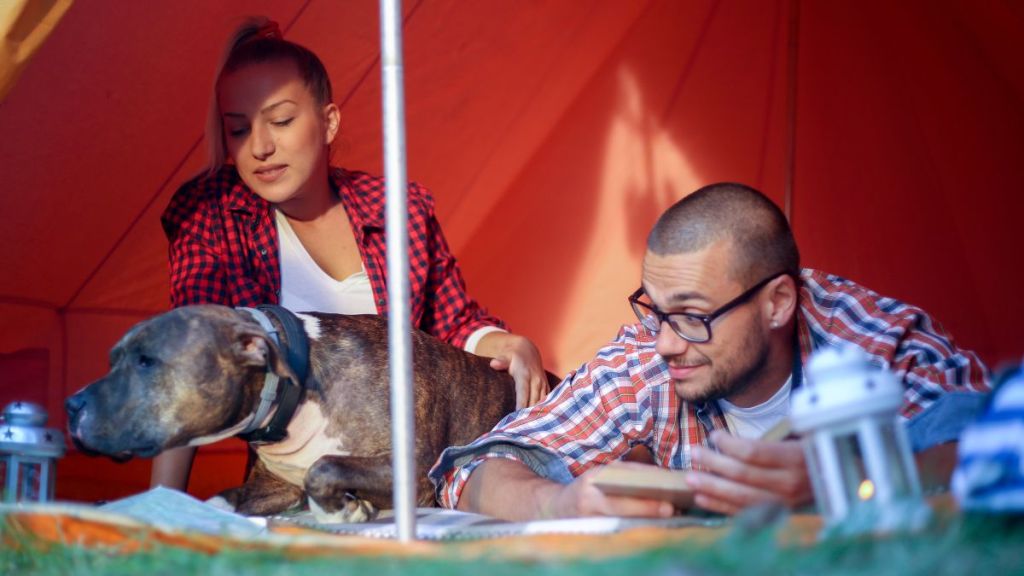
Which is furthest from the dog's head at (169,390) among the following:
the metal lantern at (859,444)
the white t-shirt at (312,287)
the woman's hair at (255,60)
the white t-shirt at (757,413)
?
the metal lantern at (859,444)

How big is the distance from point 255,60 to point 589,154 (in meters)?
2.18

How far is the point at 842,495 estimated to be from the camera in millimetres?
1243

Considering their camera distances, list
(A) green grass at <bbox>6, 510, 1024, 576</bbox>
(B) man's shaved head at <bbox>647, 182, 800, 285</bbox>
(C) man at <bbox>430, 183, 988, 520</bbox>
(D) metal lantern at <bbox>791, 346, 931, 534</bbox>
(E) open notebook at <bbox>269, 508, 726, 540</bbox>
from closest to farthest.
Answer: (A) green grass at <bbox>6, 510, 1024, 576</bbox> < (D) metal lantern at <bbox>791, 346, 931, 534</bbox> < (E) open notebook at <bbox>269, 508, 726, 540</bbox> < (C) man at <bbox>430, 183, 988, 520</bbox> < (B) man's shaved head at <bbox>647, 182, 800, 285</bbox>

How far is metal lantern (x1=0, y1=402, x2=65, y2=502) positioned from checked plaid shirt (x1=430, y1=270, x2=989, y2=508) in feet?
2.77

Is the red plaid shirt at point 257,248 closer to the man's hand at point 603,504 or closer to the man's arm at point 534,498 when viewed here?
the man's arm at point 534,498

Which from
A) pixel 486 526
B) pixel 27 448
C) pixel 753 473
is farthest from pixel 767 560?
pixel 27 448

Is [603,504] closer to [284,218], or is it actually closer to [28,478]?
[28,478]

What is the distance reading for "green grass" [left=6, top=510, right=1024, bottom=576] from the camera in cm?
105

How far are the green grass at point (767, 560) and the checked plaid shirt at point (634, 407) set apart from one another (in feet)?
4.05

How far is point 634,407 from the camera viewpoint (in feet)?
8.53

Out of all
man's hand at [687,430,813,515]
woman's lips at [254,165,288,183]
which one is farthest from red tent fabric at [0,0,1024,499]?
man's hand at [687,430,813,515]

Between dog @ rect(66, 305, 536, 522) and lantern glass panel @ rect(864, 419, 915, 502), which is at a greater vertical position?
dog @ rect(66, 305, 536, 522)

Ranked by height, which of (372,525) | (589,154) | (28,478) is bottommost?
(372,525)

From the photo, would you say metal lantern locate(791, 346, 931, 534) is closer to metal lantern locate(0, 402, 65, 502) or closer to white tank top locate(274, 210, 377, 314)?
metal lantern locate(0, 402, 65, 502)
